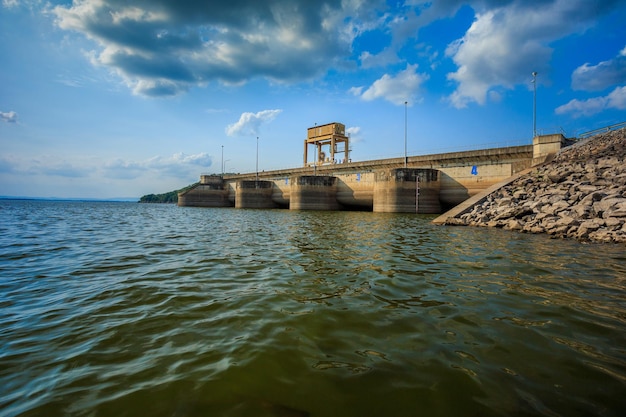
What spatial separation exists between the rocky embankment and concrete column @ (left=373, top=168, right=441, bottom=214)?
781 cm

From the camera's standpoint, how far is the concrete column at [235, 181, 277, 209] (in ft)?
139

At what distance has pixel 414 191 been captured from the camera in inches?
1014

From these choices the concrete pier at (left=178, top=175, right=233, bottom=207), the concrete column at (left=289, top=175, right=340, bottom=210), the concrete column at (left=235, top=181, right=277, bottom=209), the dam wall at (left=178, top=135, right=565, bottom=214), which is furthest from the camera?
the concrete pier at (left=178, top=175, right=233, bottom=207)

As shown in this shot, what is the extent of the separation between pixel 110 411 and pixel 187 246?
24.1 feet

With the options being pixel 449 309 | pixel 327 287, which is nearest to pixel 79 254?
pixel 327 287

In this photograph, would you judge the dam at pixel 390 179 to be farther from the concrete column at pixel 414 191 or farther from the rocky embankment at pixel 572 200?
the rocky embankment at pixel 572 200

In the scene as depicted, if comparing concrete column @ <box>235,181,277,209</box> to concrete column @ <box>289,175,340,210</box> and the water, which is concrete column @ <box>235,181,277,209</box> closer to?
concrete column @ <box>289,175,340,210</box>

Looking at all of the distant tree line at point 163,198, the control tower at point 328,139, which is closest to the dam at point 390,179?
the control tower at point 328,139

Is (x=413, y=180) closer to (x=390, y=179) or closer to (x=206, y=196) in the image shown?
(x=390, y=179)

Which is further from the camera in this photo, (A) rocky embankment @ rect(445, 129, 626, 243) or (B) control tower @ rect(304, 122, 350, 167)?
(B) control tower @ rect(304, 122, 350, 167)

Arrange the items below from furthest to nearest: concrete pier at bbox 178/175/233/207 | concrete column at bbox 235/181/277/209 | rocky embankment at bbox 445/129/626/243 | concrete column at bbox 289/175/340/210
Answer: concrete pier at bbox 178/175/233/207 < concrete column at bbox 235/181/277/209 < concrete column at bbox 289/175/340/210 < rocky embankment at bbox 445/129/626/243

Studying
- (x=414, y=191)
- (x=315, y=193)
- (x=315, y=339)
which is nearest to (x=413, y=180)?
(x=414, y=191)

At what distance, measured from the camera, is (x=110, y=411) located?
1967mm

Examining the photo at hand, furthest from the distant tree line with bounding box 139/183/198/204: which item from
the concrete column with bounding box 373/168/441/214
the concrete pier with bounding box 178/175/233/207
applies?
the concrete column with bounding box 373/168/441/214
